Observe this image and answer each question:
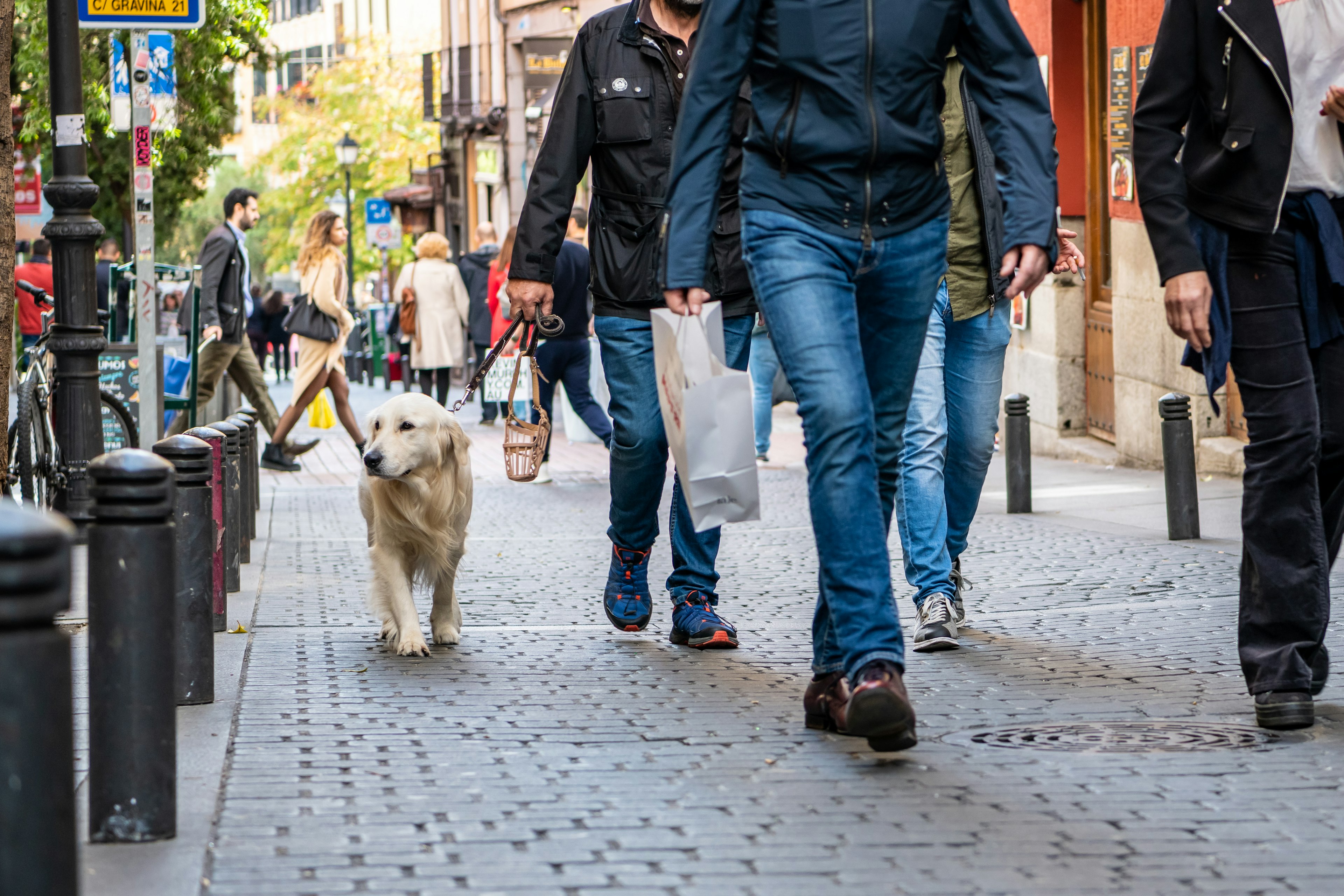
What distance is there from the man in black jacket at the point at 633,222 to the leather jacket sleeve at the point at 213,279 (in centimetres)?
811

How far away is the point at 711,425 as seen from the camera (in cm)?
451

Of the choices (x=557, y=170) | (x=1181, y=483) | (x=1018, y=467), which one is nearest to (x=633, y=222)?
(x=557, y=170)

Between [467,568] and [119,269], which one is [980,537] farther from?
[119,269]

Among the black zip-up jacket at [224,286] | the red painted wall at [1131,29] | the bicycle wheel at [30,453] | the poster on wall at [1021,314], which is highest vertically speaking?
the red painted wall at [1131,29]

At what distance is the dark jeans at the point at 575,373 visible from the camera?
44.7 ft

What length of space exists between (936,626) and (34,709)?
378cm

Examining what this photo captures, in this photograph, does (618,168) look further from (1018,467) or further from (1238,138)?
(1018,467)

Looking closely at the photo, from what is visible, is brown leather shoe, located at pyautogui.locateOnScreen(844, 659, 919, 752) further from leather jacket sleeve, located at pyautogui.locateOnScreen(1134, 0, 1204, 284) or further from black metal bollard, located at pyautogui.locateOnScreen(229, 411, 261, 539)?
black metal bollard, located at pyautogui.locateOnScreen(229, 411, 261, 539)

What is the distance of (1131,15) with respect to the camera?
1295 cm

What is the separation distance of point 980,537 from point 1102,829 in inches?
223

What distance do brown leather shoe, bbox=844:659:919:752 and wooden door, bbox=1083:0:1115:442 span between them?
1049cm

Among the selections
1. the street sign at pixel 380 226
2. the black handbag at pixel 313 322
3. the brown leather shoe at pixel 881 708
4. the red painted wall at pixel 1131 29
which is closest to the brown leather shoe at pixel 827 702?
the brown leather shoe at pixel 881 708

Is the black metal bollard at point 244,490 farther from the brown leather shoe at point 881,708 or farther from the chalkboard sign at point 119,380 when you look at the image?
the brown leather shoe at point 881,708

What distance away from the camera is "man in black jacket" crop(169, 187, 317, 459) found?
45.6ft
